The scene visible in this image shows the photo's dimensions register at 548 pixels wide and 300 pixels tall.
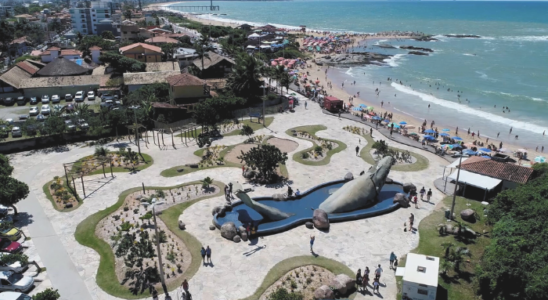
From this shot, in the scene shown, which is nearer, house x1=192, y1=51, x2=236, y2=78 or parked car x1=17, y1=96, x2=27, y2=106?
parked car x1=17, y1=96, x2=27, y2=106

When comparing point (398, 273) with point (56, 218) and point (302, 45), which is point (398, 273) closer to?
point (56, 218)

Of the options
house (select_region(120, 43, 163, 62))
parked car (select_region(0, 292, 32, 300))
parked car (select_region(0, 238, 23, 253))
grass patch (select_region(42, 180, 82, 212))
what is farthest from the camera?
house (select_region(120, 43, 163, 62))

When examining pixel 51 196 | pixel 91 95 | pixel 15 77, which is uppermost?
pixel 15 77

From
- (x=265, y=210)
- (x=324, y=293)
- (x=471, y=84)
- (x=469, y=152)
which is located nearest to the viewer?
(x=324, y=293)

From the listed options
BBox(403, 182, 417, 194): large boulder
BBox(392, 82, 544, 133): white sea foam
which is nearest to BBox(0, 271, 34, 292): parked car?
BBox(403, 182, 417, 194): large boulder

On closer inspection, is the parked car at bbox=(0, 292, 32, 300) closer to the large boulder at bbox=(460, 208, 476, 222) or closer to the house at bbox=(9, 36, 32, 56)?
the large boulder at bbox=(460, 208, 476, 222)

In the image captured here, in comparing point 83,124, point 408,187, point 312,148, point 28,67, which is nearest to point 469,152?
point 408,187

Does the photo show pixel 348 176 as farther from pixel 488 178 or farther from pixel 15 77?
pixel 15 77
